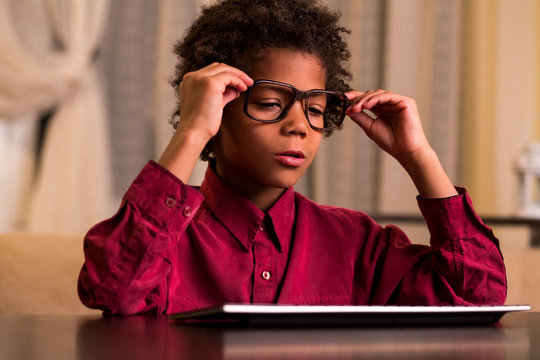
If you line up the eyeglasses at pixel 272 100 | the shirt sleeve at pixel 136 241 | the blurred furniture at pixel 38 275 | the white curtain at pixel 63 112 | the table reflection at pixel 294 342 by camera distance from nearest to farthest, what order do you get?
the table reflection at pixel 294 342 < the shirt sleeve at pixel 136 241 < the eyeglasses at pixel 272 100 < the blurred furniture at pixel 38 275 < the white curtain at pixel 63 112

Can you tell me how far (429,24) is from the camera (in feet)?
11.3

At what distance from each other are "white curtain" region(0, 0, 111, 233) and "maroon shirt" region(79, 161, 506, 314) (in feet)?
6.48

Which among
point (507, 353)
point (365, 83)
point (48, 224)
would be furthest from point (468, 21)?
point (507, 353)

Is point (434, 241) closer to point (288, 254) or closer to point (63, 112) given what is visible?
point (288, 254)

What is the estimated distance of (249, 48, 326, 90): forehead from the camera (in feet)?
3.47

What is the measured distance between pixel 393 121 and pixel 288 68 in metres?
0.22

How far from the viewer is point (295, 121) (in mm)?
1015

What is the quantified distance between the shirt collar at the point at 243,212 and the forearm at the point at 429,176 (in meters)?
0.21

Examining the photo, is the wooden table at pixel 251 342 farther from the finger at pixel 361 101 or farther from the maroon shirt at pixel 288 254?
the finger at pixel 361 101

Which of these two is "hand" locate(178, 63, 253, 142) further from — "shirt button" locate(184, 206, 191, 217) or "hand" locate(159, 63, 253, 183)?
"shirt button" locate(184, 206, 191, 217)

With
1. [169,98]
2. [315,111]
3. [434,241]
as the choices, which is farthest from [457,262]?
[169,98]

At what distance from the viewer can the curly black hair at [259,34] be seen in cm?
111

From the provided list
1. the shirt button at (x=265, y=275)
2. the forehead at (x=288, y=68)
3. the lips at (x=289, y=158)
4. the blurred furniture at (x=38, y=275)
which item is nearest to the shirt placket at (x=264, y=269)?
the shirt button at (x=265, y=275)

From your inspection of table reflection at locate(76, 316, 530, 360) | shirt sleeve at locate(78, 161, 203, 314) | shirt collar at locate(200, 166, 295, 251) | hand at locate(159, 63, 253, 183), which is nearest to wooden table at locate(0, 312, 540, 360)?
table reflection at locate(76, 316, 530, 360)
